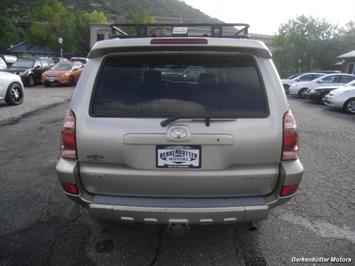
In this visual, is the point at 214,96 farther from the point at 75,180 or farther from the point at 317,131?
the point at 317,131

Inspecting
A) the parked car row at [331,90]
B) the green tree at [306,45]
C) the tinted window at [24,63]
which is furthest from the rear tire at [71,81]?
the green tree at [306,45]

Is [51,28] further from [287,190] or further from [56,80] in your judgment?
[287,190]

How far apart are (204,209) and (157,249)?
81 cm

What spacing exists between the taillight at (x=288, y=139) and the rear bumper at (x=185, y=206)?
0.07 metres

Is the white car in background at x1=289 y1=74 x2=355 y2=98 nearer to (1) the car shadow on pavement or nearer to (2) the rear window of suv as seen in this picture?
(1) the car shadow on pavement

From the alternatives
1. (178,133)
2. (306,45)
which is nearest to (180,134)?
(178,133)

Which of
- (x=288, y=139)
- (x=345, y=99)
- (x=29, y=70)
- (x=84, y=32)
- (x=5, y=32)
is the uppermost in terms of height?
(x=84, y=32)

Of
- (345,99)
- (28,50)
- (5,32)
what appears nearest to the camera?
(345,99)

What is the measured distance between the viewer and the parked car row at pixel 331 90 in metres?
11.7

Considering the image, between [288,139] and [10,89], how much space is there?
10.2m

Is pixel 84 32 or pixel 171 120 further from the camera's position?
pixel 84 32

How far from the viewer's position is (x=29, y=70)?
58.3ft

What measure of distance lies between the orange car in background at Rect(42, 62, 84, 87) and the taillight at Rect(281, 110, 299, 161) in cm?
1810

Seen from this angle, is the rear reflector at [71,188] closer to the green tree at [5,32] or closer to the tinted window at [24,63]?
the tinted window at [24,63]
